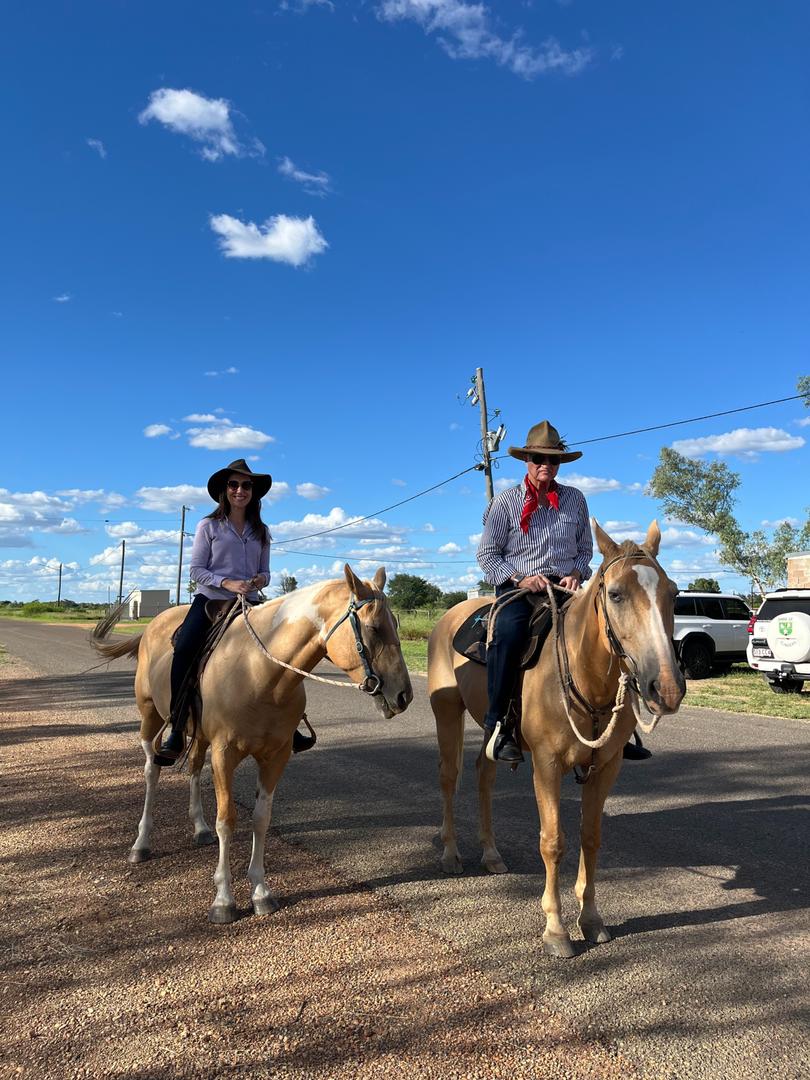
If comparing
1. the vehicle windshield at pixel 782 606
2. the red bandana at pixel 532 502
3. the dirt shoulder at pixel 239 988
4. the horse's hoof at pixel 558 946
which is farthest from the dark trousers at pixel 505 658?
the vehicle windshield at pixel 782 606

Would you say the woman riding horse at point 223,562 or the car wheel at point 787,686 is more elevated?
the woman riding horse at point 223,562

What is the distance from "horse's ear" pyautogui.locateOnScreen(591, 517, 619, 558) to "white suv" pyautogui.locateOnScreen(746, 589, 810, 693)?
37.9 ft

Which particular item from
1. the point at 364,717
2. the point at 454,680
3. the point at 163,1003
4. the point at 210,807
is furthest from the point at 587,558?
the point at 364,717

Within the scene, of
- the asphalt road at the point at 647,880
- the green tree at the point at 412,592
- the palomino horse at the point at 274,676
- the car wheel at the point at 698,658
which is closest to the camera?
the asphalt road at the point at 647,880

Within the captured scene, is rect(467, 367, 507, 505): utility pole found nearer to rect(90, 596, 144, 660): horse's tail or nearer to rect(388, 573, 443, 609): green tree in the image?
rect(90, 596, 144, 660): horse's tail

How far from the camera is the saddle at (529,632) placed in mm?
4012

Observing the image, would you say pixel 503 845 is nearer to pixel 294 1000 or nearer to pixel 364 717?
pixel 294 1000

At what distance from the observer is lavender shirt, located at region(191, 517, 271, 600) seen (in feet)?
16.4

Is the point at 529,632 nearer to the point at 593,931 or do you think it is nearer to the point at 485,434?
the point at 593,931

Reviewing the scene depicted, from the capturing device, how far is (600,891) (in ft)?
14.1

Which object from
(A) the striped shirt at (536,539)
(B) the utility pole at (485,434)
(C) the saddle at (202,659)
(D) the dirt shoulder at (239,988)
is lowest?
(D) the dirt shoulder at (239,988)

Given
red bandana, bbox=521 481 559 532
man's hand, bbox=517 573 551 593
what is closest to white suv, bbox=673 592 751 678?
red bandana, bbox=521 481 559 532

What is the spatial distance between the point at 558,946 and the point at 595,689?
129cm

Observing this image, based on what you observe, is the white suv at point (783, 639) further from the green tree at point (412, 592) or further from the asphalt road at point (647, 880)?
the green tree at point (412, 592)
